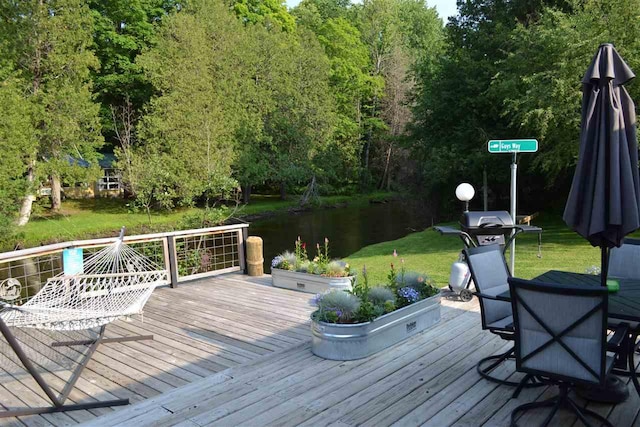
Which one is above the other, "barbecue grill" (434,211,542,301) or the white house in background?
the white house in background

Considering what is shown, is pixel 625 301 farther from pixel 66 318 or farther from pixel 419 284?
pixel 66 318

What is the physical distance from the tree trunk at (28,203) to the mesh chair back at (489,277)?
17678 millimetres

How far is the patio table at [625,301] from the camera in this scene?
8.31ft

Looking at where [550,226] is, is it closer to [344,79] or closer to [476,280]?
[476,280]

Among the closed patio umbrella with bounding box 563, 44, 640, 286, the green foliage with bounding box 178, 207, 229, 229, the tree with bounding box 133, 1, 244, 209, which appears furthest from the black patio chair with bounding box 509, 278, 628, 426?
the tree with bounding box 133, 1, 244, 209

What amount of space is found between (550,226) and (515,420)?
13021 millimetres

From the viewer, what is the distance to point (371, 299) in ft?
13.5

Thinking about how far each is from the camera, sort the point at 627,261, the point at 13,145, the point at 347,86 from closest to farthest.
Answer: the point at 627,261 < the point at 13,145 < the point at 347,86

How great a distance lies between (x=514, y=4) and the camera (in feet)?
48.8

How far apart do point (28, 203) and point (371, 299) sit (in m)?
17.5

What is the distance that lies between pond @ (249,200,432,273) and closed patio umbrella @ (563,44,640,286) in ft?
33.9

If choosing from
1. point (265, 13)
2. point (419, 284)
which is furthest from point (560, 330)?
point (265, 13)

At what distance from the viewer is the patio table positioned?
2.53 m

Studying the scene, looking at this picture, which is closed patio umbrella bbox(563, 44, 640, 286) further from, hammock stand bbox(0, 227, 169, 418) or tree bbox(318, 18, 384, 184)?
tree bbox(318, 18, 384, 184)
